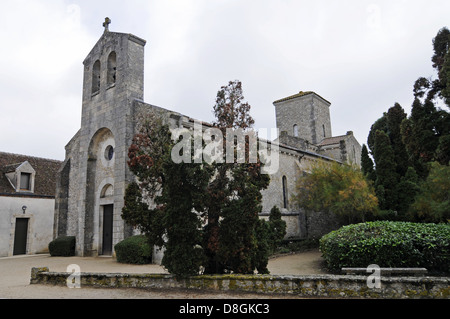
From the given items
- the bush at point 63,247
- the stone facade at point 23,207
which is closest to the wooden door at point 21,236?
the stone facade at point 23,207

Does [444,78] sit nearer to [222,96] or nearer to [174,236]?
[222,96]

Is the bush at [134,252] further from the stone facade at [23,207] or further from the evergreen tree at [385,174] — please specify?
the evergreen tree at [385,174]

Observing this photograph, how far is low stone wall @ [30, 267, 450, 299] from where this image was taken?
5.86 m

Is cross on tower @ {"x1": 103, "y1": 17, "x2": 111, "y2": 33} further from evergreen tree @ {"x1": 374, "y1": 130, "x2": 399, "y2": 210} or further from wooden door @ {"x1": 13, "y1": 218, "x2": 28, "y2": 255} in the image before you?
evergreen tree @ {"x1": 374, "y1": 130, "x2": 399, "y2": 210}

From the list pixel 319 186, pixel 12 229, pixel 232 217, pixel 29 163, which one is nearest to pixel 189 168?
pixel 232 217

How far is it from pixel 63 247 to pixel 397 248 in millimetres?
16176

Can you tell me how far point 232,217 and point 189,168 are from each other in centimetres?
145

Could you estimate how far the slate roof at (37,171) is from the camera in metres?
21.3

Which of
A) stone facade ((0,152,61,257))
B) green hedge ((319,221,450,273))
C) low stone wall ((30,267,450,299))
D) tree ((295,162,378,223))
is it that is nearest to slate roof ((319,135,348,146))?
tree ((295,162,378,223))

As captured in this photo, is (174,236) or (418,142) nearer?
(174,236)

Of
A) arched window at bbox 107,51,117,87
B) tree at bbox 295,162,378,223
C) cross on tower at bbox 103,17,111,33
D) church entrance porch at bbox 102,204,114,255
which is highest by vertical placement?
cross on tower at bbox 103,17,111,33

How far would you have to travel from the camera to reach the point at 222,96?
809 cm

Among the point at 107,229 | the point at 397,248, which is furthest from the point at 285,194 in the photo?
the point at 397,248

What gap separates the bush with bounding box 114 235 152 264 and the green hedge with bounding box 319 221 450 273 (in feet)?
23.7
